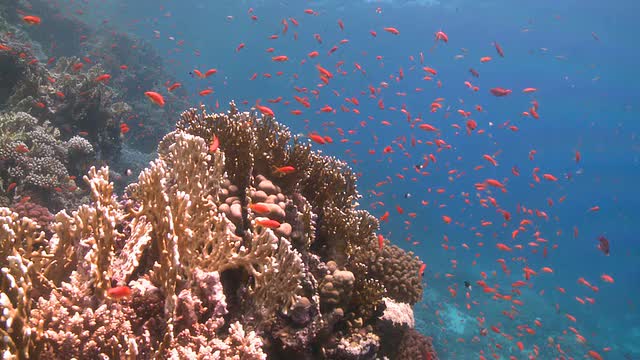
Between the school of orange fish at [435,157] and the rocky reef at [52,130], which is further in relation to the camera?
the school of orange fish at [435,157]

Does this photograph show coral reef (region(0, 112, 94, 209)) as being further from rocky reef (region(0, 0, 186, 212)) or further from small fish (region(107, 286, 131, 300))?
small fish (region(107, 286, 131, 300))

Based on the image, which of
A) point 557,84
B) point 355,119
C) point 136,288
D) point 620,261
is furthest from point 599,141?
point 136,288

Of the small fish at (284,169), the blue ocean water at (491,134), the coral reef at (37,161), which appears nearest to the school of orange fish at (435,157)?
the blue ocean water at (491,134)

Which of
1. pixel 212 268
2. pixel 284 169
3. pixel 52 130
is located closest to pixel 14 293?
pixel 212 268

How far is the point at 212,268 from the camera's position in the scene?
11.5 ft

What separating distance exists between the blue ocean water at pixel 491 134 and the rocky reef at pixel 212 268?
50.9 ft

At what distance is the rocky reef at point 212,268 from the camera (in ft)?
9.00

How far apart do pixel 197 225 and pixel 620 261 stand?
6770cm

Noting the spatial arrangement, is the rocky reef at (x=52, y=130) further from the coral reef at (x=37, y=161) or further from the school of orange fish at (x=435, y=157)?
the school of orange fish at (x=435, y=157)

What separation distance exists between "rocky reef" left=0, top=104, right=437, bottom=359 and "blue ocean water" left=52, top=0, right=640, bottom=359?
50.9 ft

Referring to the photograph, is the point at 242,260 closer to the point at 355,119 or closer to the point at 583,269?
the point at 583,269

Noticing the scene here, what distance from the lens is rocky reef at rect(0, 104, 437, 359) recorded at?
2742 millimetres

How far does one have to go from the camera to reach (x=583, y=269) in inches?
2041

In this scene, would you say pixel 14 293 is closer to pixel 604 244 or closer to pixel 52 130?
pixel 52 130
